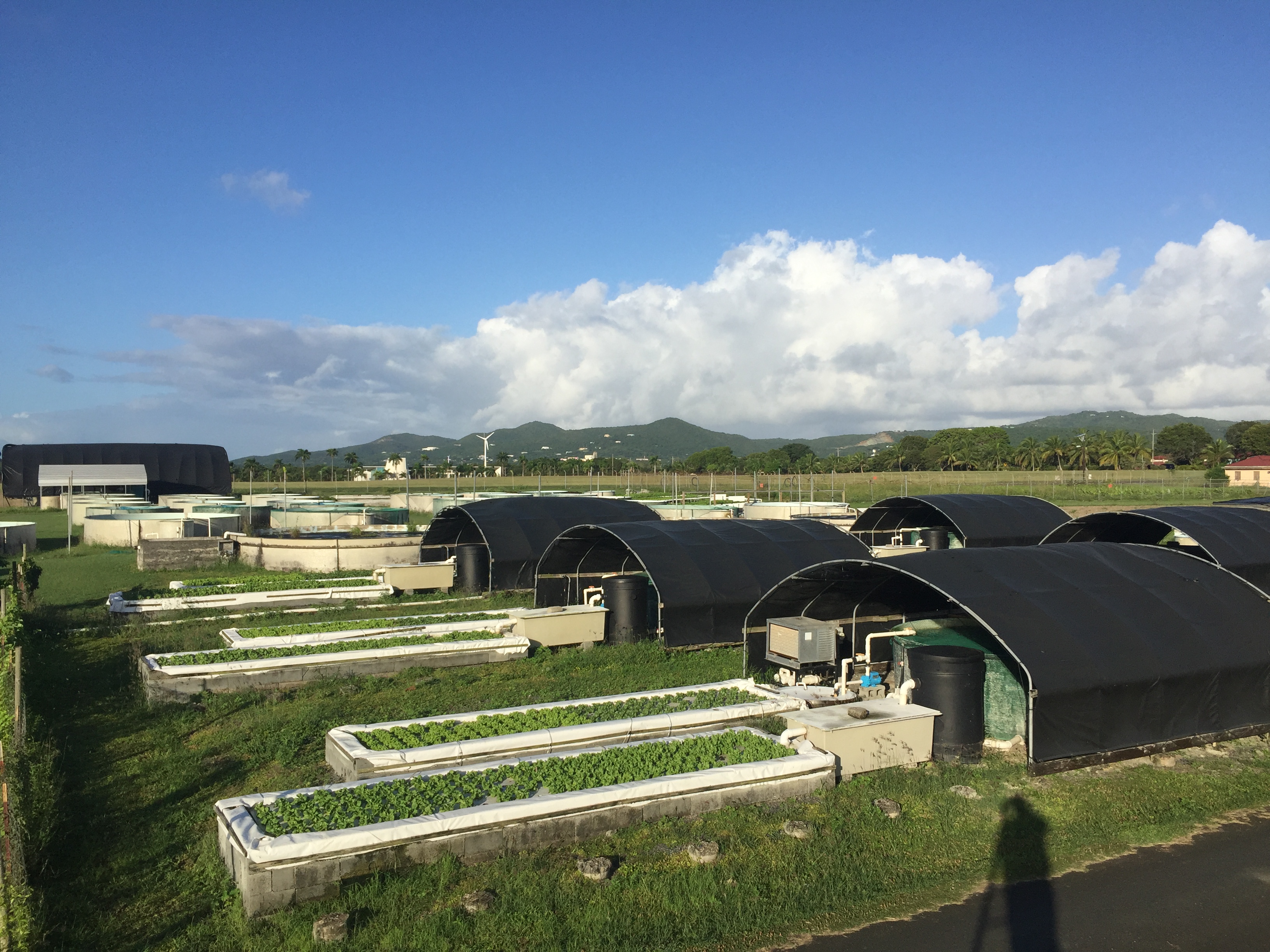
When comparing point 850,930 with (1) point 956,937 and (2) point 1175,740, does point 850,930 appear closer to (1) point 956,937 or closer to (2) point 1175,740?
(1) point 956,937

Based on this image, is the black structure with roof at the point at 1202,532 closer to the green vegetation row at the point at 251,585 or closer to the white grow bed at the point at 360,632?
the white grow bed at the point at 360,632

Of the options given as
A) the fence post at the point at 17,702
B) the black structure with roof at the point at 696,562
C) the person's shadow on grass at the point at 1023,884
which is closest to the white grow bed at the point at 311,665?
the fence post at the point at 17,702

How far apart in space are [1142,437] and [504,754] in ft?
374

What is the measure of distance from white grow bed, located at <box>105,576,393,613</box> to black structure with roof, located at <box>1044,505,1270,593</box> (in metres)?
17.8

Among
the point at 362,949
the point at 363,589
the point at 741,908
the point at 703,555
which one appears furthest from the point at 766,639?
the point at 363,589

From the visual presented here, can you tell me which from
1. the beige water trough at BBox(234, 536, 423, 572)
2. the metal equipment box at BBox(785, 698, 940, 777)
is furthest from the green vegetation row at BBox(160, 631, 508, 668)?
the beige water trough at BBox(234, 536, 423, 572)

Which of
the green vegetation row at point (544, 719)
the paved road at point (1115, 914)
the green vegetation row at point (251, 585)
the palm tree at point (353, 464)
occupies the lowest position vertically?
the paved road at point (1115, 914)

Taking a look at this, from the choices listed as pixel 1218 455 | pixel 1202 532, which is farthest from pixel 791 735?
pixel 1218 455

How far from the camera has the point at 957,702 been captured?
10.4 meters

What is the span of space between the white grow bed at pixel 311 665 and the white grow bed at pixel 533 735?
11.5ft

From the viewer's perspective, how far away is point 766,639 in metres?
14.1

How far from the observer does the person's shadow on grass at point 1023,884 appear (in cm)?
664

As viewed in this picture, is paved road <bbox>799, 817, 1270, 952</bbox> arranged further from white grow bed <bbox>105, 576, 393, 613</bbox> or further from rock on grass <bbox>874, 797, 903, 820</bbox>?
white grow bed <bbox>105, 576, 393, 613</bbox>

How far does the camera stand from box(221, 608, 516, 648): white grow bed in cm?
1644
